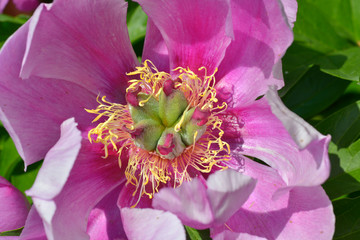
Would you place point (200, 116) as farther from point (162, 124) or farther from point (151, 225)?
point (151, 225)

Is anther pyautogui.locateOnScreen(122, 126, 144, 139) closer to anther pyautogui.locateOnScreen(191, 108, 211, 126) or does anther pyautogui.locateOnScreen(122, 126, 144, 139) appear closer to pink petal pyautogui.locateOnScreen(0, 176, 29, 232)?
anther pyautogui.locateOnScreen(191, 108, 211, 126)

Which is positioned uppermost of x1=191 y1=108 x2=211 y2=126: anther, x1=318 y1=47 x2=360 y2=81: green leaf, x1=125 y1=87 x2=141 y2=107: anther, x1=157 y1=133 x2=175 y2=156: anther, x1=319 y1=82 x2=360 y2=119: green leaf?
x1=125 y1=87 x2=141 y2=107: anther

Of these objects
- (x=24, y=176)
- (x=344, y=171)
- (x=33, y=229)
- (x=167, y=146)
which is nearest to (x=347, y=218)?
(x=344, y=171)

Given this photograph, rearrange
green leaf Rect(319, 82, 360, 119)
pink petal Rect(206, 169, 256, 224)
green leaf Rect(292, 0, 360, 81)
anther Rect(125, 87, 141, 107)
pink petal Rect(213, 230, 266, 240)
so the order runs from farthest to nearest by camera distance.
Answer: green leaf Rect(319, 82, 360, 119), green leaf Rect(292, 0, 360, 81), anther Rect(125, 87, 141, 107), pink petal Rect(213, 230, 266, 240), pink petal Rect(206, 169, 256, 224)

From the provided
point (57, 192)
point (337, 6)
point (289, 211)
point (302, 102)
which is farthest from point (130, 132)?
point (337, 6)

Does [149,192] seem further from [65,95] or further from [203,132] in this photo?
[65,95]

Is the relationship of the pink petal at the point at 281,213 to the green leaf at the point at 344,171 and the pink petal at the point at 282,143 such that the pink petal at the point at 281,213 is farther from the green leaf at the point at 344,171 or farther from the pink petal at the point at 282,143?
the green leaf at the point at 344,171

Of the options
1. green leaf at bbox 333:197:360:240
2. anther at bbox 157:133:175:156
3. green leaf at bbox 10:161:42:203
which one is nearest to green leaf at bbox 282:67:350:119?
green leaf at bbox 333:197:360:240
